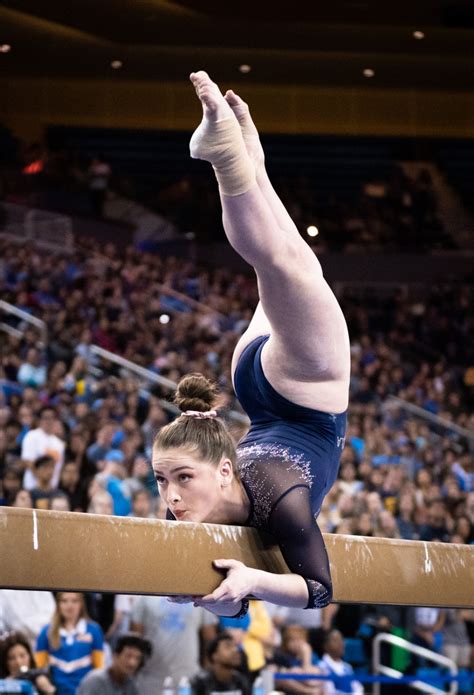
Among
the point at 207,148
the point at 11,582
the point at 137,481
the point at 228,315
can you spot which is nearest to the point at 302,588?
the point at 11,582

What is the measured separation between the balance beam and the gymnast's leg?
1.42 feet

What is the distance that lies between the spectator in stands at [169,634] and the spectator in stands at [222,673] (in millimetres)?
98

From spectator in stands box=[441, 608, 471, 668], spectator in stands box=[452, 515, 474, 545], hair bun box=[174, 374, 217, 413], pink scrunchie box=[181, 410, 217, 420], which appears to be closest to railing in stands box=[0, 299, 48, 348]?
spectator in stands box=[452, 515, 474, 545]

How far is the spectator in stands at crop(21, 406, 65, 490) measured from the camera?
307 inches

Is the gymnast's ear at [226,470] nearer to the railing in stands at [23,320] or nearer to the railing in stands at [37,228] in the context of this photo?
the railing in stands at [23,320]

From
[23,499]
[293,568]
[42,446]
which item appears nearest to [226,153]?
[293,568]

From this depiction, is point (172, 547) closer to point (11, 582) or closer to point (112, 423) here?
point (11, 582)

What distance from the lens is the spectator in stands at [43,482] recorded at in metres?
7.00

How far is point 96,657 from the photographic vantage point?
19.2ft

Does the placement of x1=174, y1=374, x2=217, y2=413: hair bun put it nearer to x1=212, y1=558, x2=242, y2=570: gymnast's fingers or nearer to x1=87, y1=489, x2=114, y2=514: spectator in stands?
x1=212, y1=558, x2=242, y2=570: gymnast's fingers

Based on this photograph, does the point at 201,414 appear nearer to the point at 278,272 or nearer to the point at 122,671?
the point at 278,272

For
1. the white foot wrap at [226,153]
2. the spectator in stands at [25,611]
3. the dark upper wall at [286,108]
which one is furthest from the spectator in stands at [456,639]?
the dark upper wall at [286,108]

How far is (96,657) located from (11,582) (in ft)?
11.8

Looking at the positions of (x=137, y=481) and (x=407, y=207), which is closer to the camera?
(x=137, y=481)
